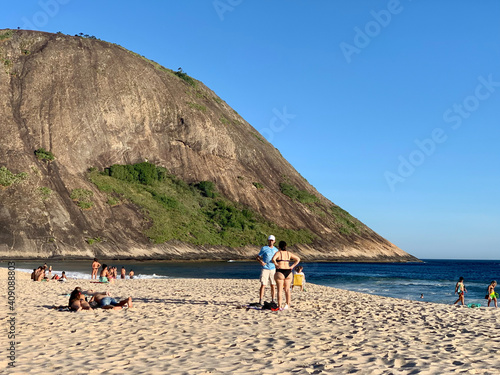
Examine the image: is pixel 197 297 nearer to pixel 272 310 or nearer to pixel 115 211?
pixel 272 310

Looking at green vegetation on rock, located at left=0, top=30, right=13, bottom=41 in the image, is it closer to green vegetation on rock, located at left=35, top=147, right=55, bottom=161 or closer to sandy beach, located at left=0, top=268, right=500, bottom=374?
green vegetation on rock, located at left=35, top=147, right=55, bottom=161

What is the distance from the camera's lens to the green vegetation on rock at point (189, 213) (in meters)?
76.3

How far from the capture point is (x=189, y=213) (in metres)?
82.3

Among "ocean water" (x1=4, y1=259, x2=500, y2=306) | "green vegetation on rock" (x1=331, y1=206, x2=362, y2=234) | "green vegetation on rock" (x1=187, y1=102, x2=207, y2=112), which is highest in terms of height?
"green vegetation on rock" (x1=187, y1=102, x2=207, y2=112)

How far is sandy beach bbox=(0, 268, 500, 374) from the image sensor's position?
7.88 meters

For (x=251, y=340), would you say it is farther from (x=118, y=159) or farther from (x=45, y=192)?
(x=118, y=159)

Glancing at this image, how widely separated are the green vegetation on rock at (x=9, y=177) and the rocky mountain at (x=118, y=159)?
0.19 meters

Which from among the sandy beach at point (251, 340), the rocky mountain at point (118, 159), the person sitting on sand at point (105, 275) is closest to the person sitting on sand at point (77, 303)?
the sandy beach at point (251, 340)

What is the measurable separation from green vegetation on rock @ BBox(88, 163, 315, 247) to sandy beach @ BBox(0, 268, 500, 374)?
58593mm

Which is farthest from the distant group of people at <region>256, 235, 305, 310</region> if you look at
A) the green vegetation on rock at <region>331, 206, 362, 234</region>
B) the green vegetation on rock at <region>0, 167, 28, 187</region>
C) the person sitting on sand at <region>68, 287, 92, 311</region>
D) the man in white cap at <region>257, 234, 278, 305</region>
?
the green vegetation on rock at <region>331, 206, 362, 234</region>

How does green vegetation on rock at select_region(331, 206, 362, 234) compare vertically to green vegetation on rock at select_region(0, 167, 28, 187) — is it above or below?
below

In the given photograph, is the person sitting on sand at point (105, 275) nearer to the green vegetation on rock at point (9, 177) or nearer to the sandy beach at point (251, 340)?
the sandy beach at point (251, 340)

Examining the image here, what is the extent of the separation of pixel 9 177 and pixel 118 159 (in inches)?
850

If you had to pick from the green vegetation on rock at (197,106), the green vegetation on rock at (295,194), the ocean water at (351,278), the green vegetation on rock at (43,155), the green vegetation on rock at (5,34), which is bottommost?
the ocean water at (351,278)
